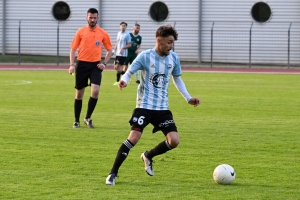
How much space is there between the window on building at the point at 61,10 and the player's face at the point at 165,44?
106 feet

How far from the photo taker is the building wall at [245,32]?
35312 mm

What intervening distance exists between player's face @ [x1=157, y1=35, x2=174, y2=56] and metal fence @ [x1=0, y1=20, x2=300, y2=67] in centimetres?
2793

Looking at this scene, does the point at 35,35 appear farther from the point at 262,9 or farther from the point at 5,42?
the point at 262,9

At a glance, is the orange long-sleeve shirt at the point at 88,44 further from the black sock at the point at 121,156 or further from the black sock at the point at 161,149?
the black sock at the point at 121,156

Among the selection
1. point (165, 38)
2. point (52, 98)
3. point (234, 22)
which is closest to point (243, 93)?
point (52, 98)

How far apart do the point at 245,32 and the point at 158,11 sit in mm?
5248

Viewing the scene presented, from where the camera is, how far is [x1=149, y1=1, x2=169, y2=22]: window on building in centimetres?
3803

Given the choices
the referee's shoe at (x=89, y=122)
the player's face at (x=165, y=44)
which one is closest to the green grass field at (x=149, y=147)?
the referee's shoe at (x=89, y=122)

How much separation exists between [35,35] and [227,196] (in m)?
32.4

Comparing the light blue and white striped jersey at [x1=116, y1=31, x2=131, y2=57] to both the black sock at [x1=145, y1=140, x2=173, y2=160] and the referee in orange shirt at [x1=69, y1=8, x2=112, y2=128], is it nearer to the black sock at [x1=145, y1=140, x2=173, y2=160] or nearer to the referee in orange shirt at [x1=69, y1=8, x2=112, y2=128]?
the referee in orange shirt at [x1=69, y1=8, x2=112, y2=128]

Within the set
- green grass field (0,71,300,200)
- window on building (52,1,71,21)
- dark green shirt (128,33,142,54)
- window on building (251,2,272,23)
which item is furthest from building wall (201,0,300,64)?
green grass field (0,71,300,200)

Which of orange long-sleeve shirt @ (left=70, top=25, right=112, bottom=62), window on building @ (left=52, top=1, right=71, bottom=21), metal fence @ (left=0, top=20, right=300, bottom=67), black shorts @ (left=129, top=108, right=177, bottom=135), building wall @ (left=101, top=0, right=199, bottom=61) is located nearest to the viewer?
black shorts @ (left=129, top=108, right=177, bottom=135)

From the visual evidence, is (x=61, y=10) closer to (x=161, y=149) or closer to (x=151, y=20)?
(x=151, y=20)

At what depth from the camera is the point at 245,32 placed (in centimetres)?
3588
